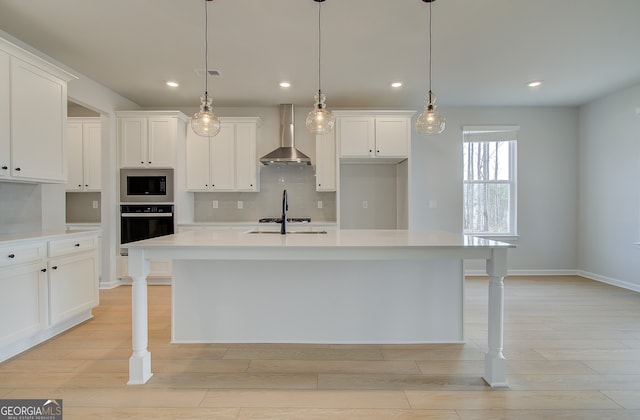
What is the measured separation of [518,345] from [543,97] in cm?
376

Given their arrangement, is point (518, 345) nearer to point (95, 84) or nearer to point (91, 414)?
point (91, 414)

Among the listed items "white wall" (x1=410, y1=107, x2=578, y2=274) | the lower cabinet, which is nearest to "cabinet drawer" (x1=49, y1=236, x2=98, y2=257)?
the lower cabinet

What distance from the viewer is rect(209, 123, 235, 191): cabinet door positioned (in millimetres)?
4625

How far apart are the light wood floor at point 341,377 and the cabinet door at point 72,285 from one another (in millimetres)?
208

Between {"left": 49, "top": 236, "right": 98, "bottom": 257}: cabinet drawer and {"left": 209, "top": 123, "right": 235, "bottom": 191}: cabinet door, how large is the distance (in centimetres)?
185

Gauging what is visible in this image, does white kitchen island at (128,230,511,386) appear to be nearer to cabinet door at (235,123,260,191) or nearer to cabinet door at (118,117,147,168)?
cabinet door at (235,123,260,191)

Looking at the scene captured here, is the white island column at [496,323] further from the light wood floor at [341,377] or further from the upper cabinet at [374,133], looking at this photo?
the upper cabinet at [374,133]

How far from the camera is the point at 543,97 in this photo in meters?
4.56

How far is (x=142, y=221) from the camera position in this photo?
4371 millimetres

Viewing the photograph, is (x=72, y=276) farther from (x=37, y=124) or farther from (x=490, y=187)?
(x=490, y=187)

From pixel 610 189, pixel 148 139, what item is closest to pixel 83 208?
pixel 148 139

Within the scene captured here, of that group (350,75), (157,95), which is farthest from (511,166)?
(157,95)

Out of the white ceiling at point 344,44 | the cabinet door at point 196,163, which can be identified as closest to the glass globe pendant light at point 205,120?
the white ceiling at point 344,44

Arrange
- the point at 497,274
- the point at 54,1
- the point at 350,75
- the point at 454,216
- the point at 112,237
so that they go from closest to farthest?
the point at 497,274, the point at 54,1, the point at 350,75, the point at 112,237, the point at 454,216
